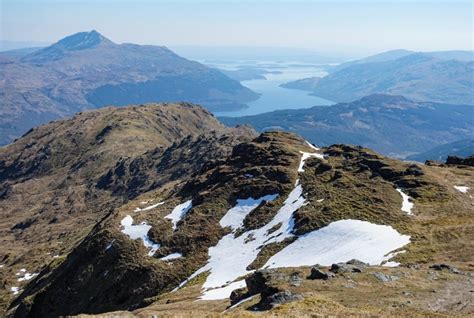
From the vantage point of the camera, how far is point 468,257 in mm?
46344

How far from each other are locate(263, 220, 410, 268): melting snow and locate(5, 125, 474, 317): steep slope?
0.43 ft

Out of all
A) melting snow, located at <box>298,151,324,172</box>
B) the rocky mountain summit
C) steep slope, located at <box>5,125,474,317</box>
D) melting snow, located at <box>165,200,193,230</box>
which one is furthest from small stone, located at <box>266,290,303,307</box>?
melting snow, located at <box>298,151,324,172</box>

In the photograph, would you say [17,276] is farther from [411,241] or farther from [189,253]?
[411,241]

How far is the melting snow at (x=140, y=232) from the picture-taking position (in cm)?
6875

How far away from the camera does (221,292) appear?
49156 mm

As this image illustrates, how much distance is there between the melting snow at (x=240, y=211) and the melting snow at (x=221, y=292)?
20.3 m

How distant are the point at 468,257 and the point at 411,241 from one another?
23.1ft

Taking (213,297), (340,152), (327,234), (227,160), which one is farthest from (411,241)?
(227,160)

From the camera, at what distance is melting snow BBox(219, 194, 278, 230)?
73.0m

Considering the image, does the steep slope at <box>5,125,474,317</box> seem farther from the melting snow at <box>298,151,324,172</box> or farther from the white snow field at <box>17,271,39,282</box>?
the white snow field at <box>17,271,39,282</box>

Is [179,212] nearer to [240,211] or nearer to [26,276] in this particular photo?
[240,211]

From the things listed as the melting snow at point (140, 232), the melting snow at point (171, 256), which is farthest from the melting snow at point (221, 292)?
the melting snow at point (140, 232)

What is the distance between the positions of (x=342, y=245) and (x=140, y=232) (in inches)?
1285

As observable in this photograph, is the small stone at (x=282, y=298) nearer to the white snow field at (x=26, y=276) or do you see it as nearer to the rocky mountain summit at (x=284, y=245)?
the rocky mountain summit at (x=284, y=245)
